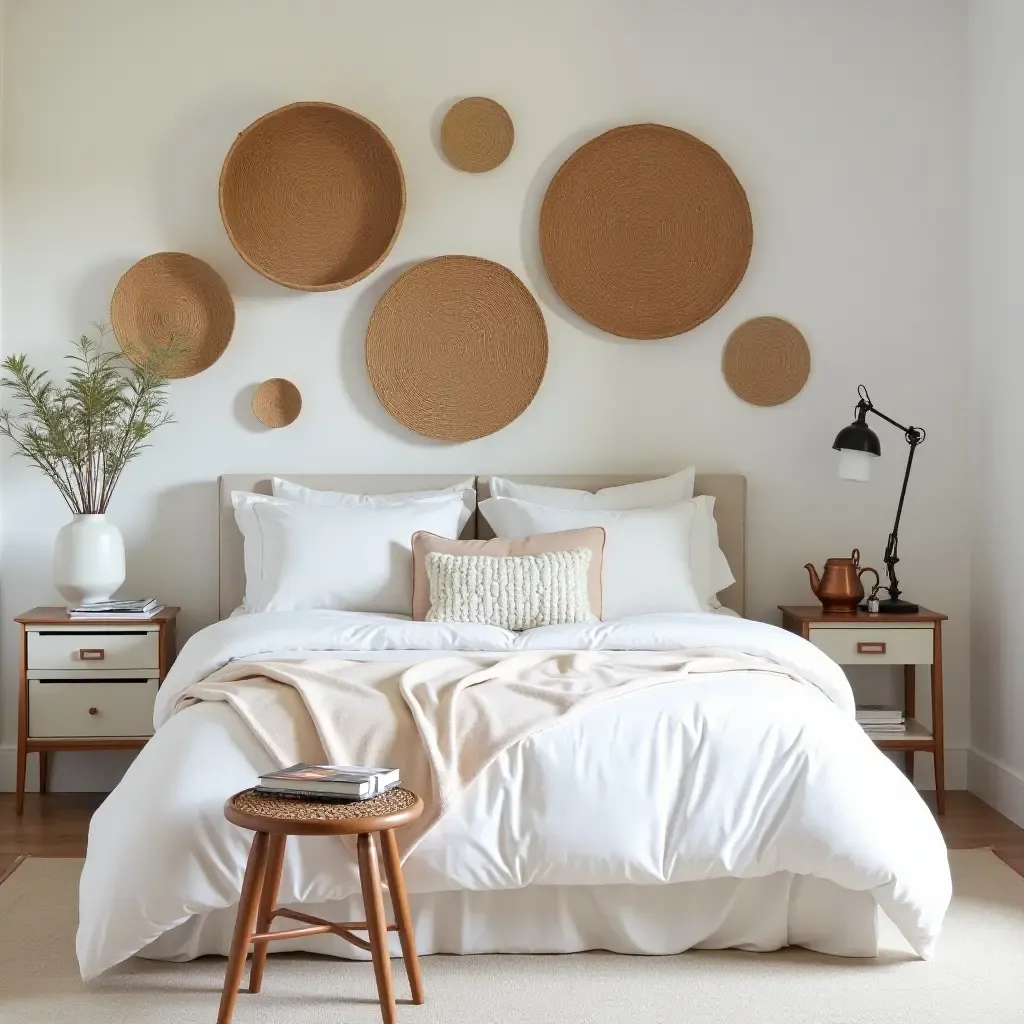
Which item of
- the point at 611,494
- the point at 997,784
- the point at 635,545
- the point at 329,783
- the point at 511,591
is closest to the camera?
the point at 329,783

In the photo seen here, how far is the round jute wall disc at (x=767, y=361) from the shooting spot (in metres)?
4.47

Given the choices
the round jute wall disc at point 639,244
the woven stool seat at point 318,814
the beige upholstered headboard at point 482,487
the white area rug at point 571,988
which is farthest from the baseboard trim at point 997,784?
the woven stool seat at point 318,814

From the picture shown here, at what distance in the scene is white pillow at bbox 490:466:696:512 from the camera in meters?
4.27

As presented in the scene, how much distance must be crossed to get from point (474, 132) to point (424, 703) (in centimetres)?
246

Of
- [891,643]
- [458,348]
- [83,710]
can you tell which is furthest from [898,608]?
[83,710]

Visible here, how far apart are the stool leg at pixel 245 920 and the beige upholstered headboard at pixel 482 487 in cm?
213

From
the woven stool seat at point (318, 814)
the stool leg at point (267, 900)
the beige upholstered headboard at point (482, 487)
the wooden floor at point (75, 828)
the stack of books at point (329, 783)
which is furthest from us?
the beige upholstered headboard at point (482, 487)

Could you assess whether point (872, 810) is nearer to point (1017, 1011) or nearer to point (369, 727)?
point (1017, 1011)

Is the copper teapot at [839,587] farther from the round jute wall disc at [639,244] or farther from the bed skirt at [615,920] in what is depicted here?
the bed skirt at [615,920]

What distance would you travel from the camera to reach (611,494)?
14.1 feet

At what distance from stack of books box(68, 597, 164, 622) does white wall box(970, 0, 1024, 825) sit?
2.92m

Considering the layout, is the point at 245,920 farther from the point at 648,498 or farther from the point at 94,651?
the point at 648,498

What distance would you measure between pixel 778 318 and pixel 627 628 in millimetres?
1590

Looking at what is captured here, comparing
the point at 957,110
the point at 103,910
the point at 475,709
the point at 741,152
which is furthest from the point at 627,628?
the point at 957,110
